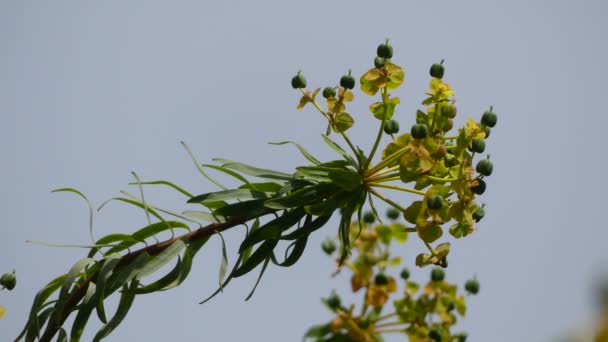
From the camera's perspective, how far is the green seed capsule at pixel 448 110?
200 cm

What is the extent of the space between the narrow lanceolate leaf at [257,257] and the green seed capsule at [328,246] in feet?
5.45

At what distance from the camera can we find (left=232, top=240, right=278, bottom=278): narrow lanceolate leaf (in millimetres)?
1805

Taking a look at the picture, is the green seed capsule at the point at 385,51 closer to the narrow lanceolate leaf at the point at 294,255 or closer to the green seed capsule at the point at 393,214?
the narrow lanceolate leaf at the point at 294,255

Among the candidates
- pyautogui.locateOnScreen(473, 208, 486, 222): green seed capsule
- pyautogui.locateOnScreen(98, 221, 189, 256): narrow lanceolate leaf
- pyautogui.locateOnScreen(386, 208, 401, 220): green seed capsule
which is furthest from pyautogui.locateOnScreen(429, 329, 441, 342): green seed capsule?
pyautogui.locateOnScreen(98, 221, 189, 256): narrow lanceolate leaf

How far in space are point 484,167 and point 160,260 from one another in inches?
30.8

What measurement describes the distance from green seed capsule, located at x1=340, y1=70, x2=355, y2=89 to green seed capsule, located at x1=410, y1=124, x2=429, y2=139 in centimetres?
26

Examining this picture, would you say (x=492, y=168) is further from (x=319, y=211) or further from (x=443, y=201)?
(x=319, y=211)

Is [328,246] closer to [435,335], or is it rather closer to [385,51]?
[435,335]

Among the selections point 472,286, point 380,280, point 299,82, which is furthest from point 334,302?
point 299,82

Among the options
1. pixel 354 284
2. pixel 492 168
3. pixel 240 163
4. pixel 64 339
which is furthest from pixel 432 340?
pixel 64 339

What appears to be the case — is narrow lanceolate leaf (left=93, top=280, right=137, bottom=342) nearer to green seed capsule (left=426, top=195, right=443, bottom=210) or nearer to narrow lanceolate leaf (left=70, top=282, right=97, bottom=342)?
narrow lanceolate leaf (left=70, top=282, right=97, bottom=342)

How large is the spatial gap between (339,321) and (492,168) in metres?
1.40

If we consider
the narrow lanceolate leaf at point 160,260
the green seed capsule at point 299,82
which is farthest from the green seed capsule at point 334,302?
the narrow lanceolate leaf at point 160,260

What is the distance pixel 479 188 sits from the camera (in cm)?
190
